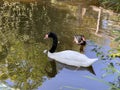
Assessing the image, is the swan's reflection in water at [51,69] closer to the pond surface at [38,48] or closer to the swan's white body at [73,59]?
the pond surface at [38,48]

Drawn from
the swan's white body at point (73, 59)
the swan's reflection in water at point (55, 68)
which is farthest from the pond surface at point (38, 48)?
the swan's white body at point (73, 59)

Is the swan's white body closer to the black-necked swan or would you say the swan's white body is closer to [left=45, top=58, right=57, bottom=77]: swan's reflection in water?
the black-necked swan

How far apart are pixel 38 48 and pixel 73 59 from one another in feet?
3.86

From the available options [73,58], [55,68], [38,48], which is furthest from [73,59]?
[38,48]

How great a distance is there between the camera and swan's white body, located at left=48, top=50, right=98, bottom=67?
6.65 m

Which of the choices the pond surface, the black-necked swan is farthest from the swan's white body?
the pond surface

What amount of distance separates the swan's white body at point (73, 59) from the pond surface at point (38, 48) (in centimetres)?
11

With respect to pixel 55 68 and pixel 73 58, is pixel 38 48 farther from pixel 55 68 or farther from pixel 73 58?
pixel 73 58

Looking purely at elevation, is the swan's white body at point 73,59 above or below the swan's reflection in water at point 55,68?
above

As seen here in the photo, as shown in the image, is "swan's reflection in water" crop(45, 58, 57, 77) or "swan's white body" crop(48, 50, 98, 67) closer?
"swan's reflection in water" crop(45, 58, 57, 77)

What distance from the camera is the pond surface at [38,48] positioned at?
19.3 feet

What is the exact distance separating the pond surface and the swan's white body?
0.37 feet

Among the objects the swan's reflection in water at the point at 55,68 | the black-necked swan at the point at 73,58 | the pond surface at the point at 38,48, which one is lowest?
the swan's reflection in water at the point at 55,68

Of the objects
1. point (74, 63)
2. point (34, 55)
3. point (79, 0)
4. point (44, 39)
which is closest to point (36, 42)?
point (44, 39)
